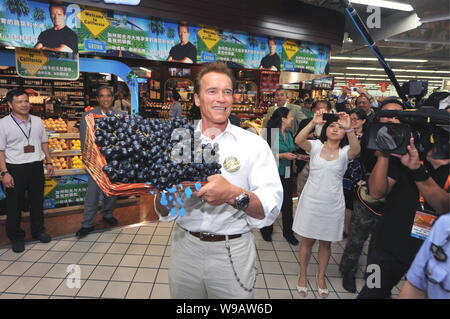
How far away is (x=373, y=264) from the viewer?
1.92 metres

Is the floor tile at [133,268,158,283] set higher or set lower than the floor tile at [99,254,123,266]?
lower

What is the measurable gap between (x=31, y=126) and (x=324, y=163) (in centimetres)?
335

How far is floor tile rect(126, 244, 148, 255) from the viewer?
3.53 meters

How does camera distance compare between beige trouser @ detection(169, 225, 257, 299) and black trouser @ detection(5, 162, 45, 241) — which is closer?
beige trouser @ detection(169, 225, 257, 299)

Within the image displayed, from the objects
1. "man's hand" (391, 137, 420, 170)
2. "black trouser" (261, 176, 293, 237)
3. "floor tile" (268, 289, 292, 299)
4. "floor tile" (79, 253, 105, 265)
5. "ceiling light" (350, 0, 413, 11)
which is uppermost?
"ceiling light" (350, 0, 413, 11)

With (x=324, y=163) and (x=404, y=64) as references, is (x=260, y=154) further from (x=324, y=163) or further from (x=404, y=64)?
(x=404, y=64)

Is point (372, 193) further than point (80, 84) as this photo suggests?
No

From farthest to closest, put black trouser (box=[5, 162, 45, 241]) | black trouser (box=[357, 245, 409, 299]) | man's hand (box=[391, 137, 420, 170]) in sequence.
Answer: black trouser (box=[5, 162, 45, 241]), black trouser (box=[357, 245, 409, 299]), man's hand (box=[391, 137, 420, 170])

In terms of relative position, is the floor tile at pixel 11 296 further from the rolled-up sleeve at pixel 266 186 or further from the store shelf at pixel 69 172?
the rolled-up sleeve at pixel 266 186

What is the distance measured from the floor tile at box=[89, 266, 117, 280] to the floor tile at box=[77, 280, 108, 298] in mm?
74

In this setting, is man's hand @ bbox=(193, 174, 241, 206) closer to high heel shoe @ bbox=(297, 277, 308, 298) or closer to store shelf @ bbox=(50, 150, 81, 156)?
high heel shoe @ bbox=(297, 277, 308, 298)

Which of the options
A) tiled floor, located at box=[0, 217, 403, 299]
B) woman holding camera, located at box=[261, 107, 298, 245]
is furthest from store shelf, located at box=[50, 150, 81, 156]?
woman holding camera, located at box=[261, 107, 298, 245]

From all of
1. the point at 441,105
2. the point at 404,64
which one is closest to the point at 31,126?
the point at 441,105

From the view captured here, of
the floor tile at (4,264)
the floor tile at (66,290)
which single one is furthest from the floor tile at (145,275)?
the floor tile at (4,264)
